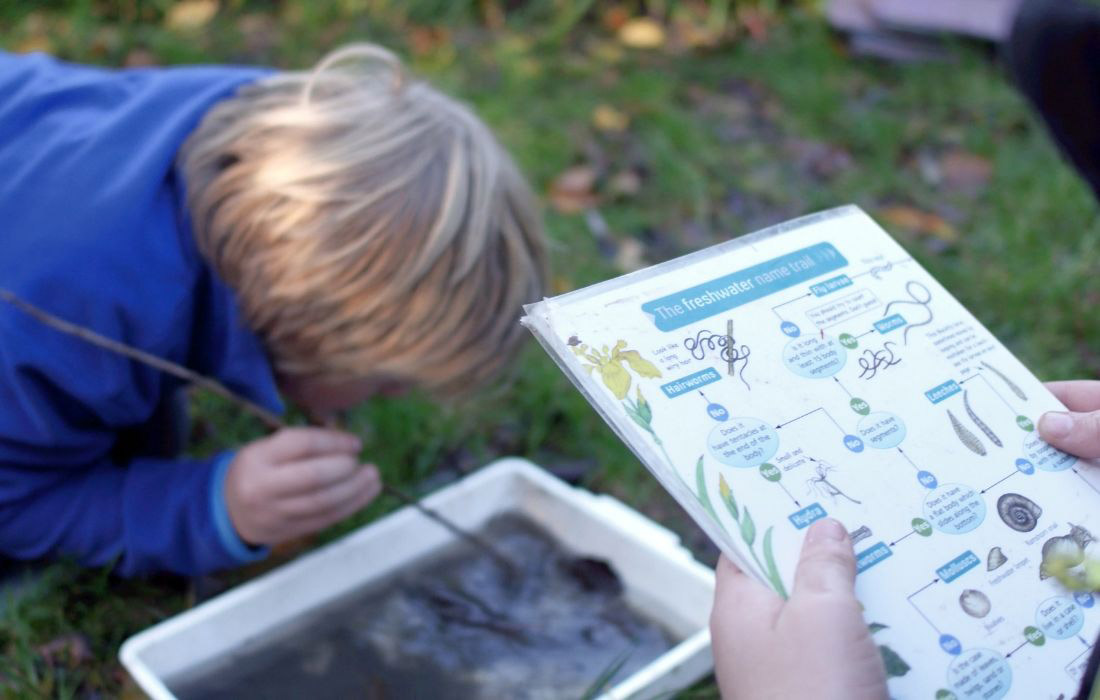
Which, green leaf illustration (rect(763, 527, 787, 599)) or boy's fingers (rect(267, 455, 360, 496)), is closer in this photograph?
green leaf illustration (rect(763, 527, 787, 599))

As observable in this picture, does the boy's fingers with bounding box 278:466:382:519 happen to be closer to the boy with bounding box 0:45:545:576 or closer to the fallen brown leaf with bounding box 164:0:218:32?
the boy with bounding box 0:45:545:576

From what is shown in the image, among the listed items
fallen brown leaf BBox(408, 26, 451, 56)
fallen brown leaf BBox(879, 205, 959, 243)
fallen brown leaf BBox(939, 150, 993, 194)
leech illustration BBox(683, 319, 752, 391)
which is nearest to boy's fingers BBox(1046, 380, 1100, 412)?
leech illustration BBox(683, 319, 752, 391)

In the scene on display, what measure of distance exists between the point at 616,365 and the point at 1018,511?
0.30 m

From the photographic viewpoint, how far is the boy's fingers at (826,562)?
650 mm

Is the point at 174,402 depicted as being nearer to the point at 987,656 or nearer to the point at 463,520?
the point at 463,520

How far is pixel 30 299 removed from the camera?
1104 mm

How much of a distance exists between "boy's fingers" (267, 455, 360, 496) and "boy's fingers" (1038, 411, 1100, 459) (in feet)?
2.40

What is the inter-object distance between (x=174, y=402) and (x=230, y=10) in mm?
1638

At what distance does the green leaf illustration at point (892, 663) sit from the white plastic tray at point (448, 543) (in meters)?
0.46

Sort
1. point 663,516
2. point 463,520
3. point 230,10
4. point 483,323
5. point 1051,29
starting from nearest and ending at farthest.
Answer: point 483,323 < point 463,520 < point 663,516 < point 1051,29 < point 230,10

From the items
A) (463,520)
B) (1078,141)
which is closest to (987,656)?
(463,520)

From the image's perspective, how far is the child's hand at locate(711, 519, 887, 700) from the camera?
2.11 ft

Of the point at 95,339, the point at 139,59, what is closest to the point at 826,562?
the point at 95,339

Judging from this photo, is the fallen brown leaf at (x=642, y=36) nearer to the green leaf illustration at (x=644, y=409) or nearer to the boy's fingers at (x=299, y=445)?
the boy's fingers at (x=299, y=445)
